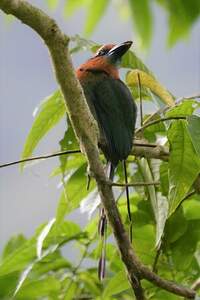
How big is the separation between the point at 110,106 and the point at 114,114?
37 millimetres

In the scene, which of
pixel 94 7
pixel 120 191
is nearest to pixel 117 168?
pixel 120 191

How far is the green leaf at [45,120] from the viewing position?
3.91 feet

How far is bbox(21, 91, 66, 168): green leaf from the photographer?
119cm

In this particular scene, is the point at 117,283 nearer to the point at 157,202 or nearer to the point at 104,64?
the point at 157,202

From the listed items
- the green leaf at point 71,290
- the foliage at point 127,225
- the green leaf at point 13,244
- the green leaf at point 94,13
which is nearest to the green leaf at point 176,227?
the foliage at point 127,225

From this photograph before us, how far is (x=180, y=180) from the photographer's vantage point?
1.02m

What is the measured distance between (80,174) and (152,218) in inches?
6.0

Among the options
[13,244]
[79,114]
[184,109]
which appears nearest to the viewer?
[79,114]

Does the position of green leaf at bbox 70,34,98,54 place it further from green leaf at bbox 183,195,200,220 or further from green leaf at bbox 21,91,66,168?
green leaf at bbox 183,195,200,220

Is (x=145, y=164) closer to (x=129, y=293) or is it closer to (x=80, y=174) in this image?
(x=80, y=174)

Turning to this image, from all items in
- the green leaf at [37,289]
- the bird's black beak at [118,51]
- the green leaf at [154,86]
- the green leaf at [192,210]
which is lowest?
the green leaf at [37,289]

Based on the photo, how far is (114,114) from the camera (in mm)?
1421

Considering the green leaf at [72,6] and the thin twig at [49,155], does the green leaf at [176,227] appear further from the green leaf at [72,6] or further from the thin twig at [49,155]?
the green leaf at [72,6]

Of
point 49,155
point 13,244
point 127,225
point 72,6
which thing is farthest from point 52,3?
point 13,244
